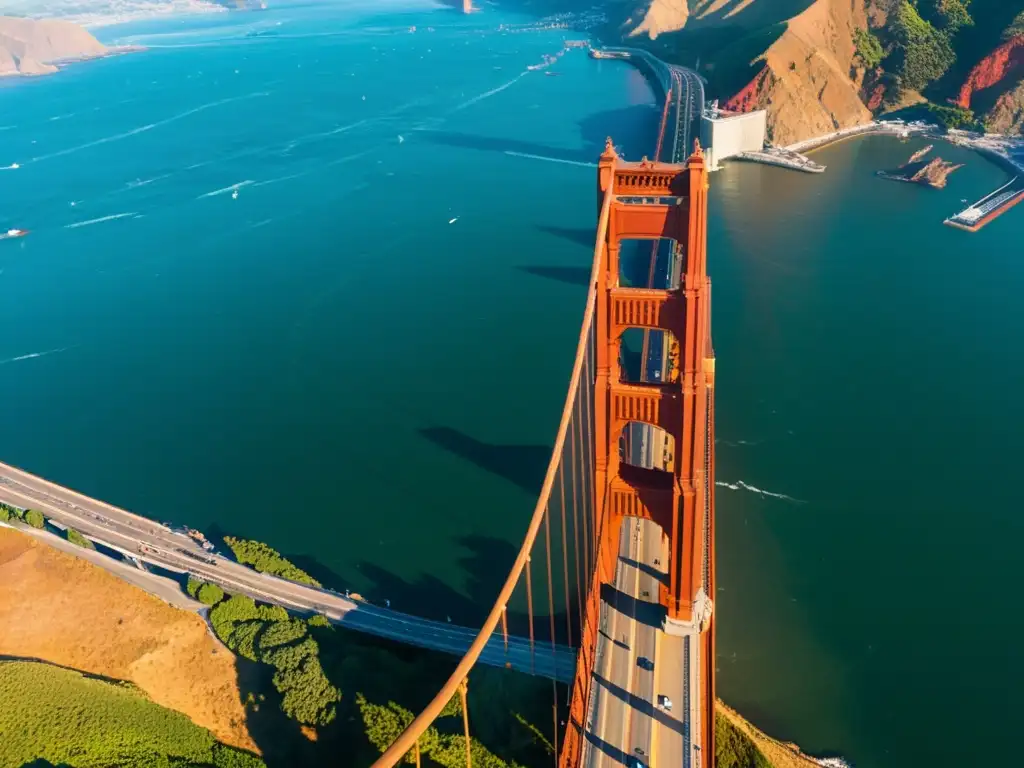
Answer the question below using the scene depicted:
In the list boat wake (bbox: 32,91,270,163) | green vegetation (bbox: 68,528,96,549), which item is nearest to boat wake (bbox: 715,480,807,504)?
green vegetation (bbox: 68,528,96,549)

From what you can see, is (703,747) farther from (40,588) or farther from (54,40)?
(54,40)

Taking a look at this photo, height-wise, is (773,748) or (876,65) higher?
(876,65)

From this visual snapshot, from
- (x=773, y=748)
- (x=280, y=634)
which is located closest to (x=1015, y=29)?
(x=773, y=748)

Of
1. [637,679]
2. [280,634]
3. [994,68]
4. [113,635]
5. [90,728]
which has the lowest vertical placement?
[113,635]

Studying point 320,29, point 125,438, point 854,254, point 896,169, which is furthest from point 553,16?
point 125,438

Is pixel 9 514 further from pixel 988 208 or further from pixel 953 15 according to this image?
pixel 953 15

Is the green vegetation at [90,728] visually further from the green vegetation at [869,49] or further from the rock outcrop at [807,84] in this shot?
the green vegetation at [869,49]

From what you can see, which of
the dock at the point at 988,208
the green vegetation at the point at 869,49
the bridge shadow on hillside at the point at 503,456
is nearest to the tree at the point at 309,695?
the bridge shadow on hillside at the point at 503,456

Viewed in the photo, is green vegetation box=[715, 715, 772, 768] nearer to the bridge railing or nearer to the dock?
the bridge railing
